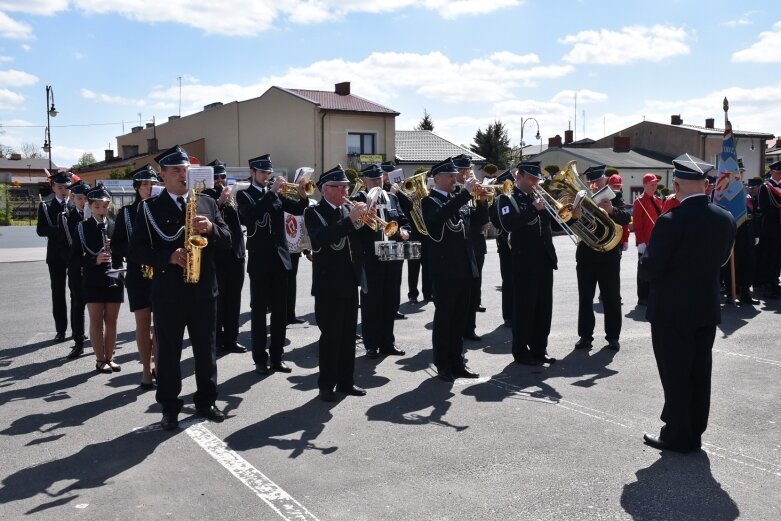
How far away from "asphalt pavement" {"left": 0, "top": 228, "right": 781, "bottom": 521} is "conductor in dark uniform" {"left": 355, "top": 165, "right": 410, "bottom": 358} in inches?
12.2

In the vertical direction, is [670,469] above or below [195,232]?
below

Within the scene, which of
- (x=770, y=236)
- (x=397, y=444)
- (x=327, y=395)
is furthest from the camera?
(x=770, y=236)

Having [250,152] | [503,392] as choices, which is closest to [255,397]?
[503,392]

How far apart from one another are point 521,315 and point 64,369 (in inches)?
197

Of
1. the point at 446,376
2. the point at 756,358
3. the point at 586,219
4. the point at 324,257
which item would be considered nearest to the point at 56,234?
the point at 324,257

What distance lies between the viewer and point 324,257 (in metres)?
6.88

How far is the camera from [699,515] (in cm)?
430

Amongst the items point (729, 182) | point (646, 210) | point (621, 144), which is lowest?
point (646, 210)

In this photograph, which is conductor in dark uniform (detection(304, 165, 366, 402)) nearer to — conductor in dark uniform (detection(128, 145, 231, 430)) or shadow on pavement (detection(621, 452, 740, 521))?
conductor in dark uniform (detection(128, 145, 231, 430))

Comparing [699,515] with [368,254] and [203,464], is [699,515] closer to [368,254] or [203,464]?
[203,464]

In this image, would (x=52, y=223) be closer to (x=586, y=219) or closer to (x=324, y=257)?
(x=324, y=257)

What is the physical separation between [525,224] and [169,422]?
4157 millimetres

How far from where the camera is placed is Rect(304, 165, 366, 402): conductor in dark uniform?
681 cm

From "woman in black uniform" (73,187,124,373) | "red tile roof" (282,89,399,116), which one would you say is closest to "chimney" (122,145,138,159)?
"red tile roof" (282,89,399,116)
